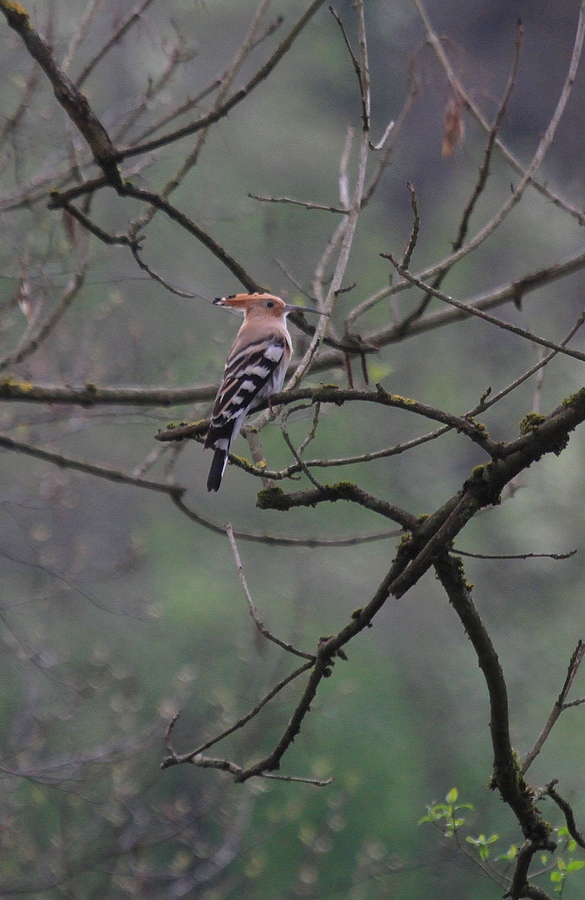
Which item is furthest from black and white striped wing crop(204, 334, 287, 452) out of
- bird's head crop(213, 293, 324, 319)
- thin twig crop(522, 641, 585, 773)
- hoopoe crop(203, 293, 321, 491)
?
thin twig crop(522, 641, 585, 773)

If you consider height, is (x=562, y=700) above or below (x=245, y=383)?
below

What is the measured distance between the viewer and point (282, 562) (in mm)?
7938

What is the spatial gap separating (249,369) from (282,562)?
5204 mm

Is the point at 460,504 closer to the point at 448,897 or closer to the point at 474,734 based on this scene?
the point at 448,897

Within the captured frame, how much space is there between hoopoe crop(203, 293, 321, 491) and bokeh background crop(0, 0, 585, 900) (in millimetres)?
1216

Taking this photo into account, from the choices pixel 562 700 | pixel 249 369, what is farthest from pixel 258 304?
pixel 562 700

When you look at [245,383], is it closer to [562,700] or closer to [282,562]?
[562,700]

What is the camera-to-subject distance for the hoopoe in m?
2.46

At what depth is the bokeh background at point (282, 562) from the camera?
5.64 m

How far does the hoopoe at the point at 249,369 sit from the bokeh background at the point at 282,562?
3.99 feet

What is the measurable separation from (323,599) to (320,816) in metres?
1.48

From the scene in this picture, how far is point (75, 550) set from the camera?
6109 millimetres

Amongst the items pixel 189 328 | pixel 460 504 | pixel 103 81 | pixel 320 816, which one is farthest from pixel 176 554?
pixel 460 504

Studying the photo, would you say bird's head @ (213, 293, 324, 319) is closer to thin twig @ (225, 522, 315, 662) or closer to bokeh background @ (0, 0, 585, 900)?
bokeh background @ (0, 0, 585, 900)
